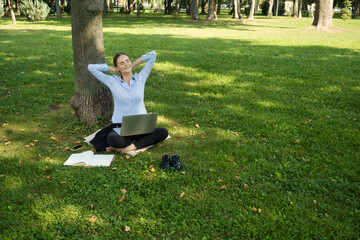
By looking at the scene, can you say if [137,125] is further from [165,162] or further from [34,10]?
[34,10]

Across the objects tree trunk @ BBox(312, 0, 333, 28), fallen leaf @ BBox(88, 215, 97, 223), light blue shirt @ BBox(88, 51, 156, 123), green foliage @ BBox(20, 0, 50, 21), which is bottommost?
fallen leaf @ BBox(88, 215, 97, 223)

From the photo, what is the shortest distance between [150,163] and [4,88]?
542cm

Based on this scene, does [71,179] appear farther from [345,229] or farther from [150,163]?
[345,229]

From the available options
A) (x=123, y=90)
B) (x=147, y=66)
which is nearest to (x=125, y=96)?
(x=123, y=90)

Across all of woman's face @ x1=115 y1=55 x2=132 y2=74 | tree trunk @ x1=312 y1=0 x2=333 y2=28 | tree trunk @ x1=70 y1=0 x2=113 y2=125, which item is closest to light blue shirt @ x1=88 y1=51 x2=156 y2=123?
woman's face @ x1=115 y1=55 x2=132 y2=74

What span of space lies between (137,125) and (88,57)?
5.81ft

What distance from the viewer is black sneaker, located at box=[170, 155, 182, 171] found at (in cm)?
411

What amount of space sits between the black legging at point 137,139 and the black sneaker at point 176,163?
64 centimetres

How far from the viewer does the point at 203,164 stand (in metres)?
4.30

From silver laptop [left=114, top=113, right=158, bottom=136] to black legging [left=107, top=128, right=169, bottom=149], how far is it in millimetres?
98

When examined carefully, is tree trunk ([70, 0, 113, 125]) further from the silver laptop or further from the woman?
the silver laptop

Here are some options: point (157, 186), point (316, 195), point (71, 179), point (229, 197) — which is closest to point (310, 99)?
point (316, 195)

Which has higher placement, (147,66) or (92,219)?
(147,66)

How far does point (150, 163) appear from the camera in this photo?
14.3ft
